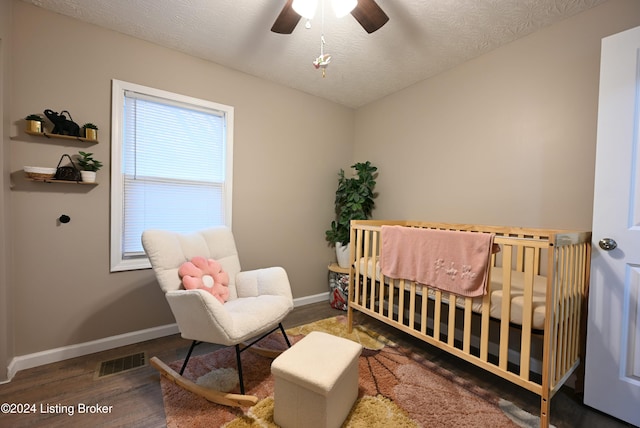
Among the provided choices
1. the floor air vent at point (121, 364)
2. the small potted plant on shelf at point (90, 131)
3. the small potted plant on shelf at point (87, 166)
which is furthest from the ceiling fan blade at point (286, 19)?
the floor air vent at point (121, 364)

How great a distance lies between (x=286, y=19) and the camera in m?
1.50

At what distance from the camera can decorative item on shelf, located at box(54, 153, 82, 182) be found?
175 cm

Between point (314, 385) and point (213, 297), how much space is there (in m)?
0.68

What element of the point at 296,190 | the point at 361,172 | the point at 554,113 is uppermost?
the point at 554,113

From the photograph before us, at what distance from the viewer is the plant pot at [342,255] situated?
2.90m

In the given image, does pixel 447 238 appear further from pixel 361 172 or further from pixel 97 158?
pixel 97 158

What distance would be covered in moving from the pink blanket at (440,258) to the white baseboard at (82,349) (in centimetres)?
193

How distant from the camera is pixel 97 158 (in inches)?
75.7

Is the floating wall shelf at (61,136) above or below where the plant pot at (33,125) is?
below

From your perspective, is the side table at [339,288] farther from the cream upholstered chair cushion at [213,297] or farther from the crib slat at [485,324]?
the crib slat at [485,324]

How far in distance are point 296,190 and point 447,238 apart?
175cm

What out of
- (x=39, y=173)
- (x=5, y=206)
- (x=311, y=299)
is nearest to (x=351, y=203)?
(x=311, y=299)

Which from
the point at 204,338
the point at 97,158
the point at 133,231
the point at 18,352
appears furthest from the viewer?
the point at 133,231

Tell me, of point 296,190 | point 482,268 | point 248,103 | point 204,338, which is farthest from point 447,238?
point 248,103
